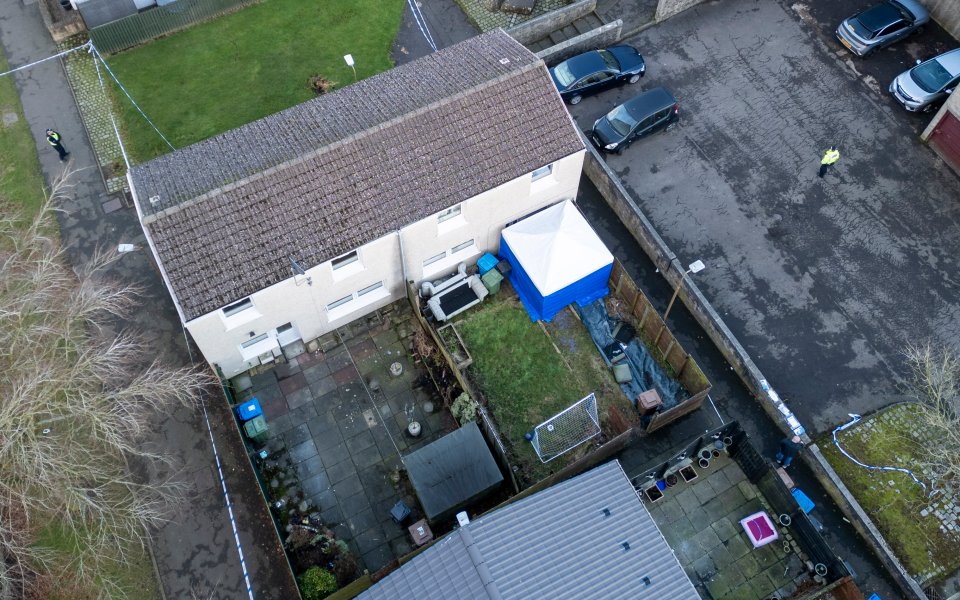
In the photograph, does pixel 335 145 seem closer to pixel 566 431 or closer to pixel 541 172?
pixel 541 172

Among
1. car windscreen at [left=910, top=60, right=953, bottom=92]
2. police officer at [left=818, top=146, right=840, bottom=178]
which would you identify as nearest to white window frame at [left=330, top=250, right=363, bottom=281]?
police officer at [left=818, top=146, right=840, bottom=178]

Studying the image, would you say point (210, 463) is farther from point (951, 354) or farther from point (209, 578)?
point (951, 354)

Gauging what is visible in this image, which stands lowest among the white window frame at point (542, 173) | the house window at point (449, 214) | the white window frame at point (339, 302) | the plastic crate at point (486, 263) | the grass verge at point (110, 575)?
the grass verge at point (110, 575)

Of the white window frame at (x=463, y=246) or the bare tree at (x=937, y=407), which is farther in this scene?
the white window frame at (x=463, y=246)

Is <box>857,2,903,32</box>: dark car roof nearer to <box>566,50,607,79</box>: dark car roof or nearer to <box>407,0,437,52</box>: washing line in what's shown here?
<box>566,50,607,79</box>: dark car roof

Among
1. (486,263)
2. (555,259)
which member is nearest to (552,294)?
(555,259)

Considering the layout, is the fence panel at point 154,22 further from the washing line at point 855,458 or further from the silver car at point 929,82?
the washing line at point 855,458

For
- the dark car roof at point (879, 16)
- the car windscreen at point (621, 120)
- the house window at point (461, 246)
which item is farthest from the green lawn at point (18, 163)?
the dark car roof at point (879, 16)

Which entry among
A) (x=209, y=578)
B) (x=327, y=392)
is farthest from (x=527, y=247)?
(x=209, y=578)
